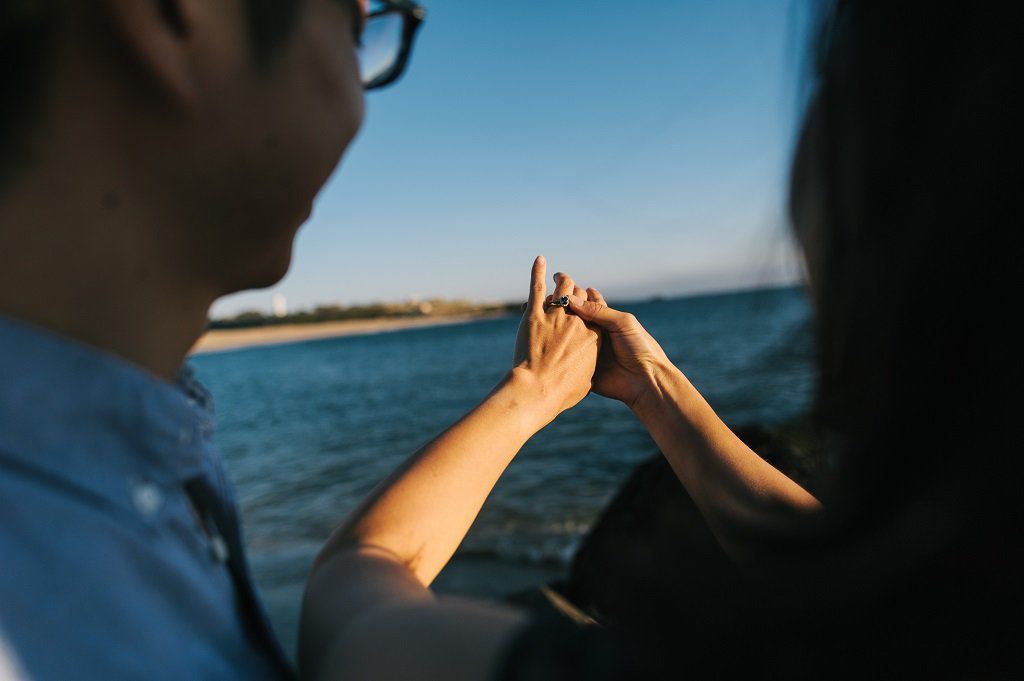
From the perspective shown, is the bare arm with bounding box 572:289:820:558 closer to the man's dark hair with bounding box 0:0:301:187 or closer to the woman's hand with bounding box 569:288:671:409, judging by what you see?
the woman's hand with bounding box 569:288:671:409

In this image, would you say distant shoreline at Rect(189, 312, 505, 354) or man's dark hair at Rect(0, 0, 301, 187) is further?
distant shoreline at Rect(189, 312, 505, 354)

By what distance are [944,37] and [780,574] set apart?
Answer: 1.80ft

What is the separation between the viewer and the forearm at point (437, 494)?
4.15 ft

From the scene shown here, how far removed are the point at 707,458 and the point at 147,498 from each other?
125cm

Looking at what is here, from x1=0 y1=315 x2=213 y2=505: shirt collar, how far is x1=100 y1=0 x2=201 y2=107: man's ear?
14.3 inches

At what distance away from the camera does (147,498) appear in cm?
80

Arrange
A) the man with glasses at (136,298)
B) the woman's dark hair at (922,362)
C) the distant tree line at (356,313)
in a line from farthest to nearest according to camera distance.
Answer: the distant tree line at (356,313)
the man with glasses at (136,298)
the woman's dark hair at (922,362)

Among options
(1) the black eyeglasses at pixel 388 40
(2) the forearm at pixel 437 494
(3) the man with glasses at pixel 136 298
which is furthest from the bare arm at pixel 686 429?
(1) the black eyeglasses at pixel 388 40

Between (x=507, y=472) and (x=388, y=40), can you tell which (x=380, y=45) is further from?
(x=507, y=472)

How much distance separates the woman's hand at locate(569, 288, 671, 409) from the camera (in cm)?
182

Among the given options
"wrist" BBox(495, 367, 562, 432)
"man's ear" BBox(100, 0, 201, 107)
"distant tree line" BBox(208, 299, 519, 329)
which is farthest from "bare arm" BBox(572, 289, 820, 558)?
"distant tree line" BBox(208, 299, 519, 329)

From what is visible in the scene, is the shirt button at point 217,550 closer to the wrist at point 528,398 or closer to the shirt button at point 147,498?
the shirt button at point 147,498

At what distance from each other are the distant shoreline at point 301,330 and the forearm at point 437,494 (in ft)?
329

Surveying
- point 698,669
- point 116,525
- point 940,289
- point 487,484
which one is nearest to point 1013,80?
point 940,289
